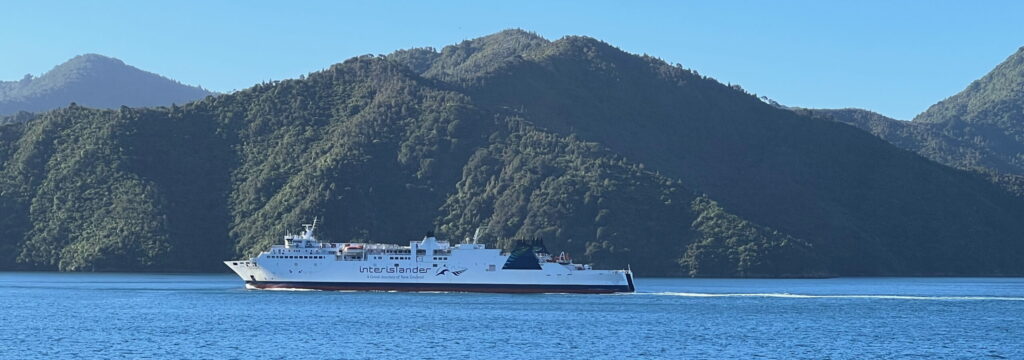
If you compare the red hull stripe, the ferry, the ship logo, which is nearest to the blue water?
the red hull stripe

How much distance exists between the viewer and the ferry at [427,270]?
12638 cm

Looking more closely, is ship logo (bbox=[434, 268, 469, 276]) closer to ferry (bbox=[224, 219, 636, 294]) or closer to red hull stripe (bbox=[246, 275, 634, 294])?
ferry (bbox=[224, 219, 636, 294])

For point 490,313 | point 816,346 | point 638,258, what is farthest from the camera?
point 638,258

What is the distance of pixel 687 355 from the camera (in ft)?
245

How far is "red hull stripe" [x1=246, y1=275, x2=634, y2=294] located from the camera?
12656cm

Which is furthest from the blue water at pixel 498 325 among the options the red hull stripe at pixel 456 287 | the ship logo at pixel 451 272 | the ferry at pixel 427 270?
the ship logo at pixel 451 272

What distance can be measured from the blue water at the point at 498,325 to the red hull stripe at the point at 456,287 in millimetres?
948

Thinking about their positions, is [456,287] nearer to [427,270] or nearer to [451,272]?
[451,272]

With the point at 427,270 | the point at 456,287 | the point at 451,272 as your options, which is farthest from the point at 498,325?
the point at 427,270

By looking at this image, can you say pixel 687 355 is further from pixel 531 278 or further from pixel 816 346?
pixel 531 278

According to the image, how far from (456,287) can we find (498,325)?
1404 inches

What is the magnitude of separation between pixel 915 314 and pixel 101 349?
192ft

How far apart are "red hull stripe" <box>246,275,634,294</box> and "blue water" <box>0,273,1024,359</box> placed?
37.3 inches

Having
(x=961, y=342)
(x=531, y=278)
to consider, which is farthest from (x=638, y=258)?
(x=961, y=342)
